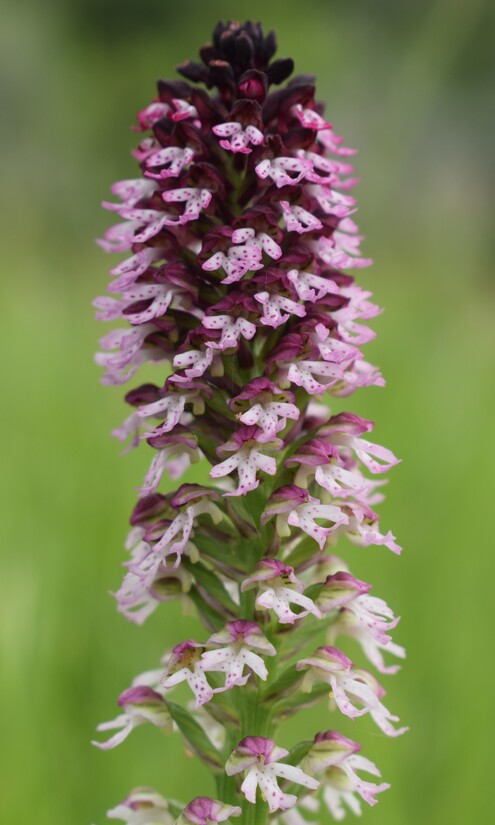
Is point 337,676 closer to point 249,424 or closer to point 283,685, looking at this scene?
point 283,685

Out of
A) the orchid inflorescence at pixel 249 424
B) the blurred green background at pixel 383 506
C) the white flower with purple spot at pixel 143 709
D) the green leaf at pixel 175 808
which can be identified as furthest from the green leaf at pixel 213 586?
the blurred green background at pixel 383 506

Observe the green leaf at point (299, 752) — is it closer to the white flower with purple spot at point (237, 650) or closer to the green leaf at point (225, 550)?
the white flower with purple spot at point (237, 650)

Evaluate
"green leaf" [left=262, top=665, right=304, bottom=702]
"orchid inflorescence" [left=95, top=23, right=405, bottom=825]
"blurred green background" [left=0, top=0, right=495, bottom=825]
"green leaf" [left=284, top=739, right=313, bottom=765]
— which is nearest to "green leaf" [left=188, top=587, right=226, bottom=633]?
"orchid inflorescence" [left=95, top=23, right=405, bottom=825]

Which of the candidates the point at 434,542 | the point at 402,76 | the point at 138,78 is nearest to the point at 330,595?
the point at 434,542

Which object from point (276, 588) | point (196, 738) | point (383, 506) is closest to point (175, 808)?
point (196, 738)

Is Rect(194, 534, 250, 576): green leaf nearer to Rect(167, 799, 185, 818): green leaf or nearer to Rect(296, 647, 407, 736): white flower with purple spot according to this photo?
Rect(296, 647, 407, 736): white flower with purple spot

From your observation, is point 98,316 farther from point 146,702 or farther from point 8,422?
point 8,422

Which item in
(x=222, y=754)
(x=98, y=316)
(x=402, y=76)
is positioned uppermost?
(x=402, y=76)
